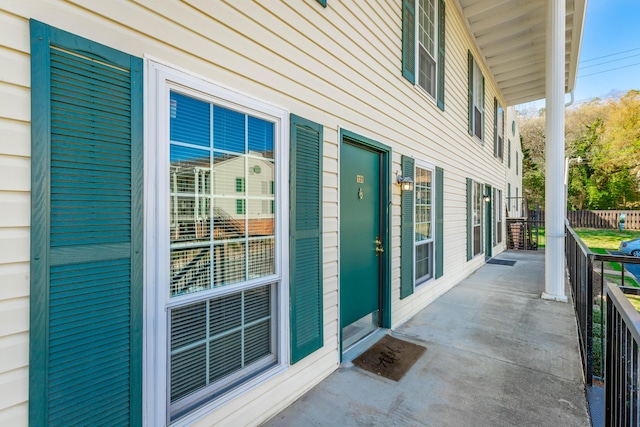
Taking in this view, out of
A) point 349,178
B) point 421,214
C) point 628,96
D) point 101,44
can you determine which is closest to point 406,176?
point 421,214

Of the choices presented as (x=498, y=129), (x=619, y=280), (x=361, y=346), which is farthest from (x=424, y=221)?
(x=498, y=129)

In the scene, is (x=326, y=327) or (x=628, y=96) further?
(x=628, y=96)

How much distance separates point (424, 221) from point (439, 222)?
1.65 ft

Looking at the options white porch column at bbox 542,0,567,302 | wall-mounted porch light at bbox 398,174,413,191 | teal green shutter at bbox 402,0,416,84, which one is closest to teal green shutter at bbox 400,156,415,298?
wall-mounted porch light at bbox 398,174,413,191

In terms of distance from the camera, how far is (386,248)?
357 cm

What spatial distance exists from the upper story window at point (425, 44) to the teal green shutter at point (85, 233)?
351cm

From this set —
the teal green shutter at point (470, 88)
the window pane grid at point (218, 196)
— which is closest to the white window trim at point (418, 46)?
the teal green shutter at point (470, 88)

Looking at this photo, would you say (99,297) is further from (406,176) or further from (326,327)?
(406,176)

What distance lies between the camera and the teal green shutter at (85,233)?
117 centimetres

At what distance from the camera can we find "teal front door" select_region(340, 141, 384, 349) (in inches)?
118

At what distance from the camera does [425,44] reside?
4.55m

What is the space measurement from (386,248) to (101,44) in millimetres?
3055

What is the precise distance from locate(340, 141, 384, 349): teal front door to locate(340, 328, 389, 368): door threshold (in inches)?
2.8

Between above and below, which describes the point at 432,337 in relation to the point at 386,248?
below
